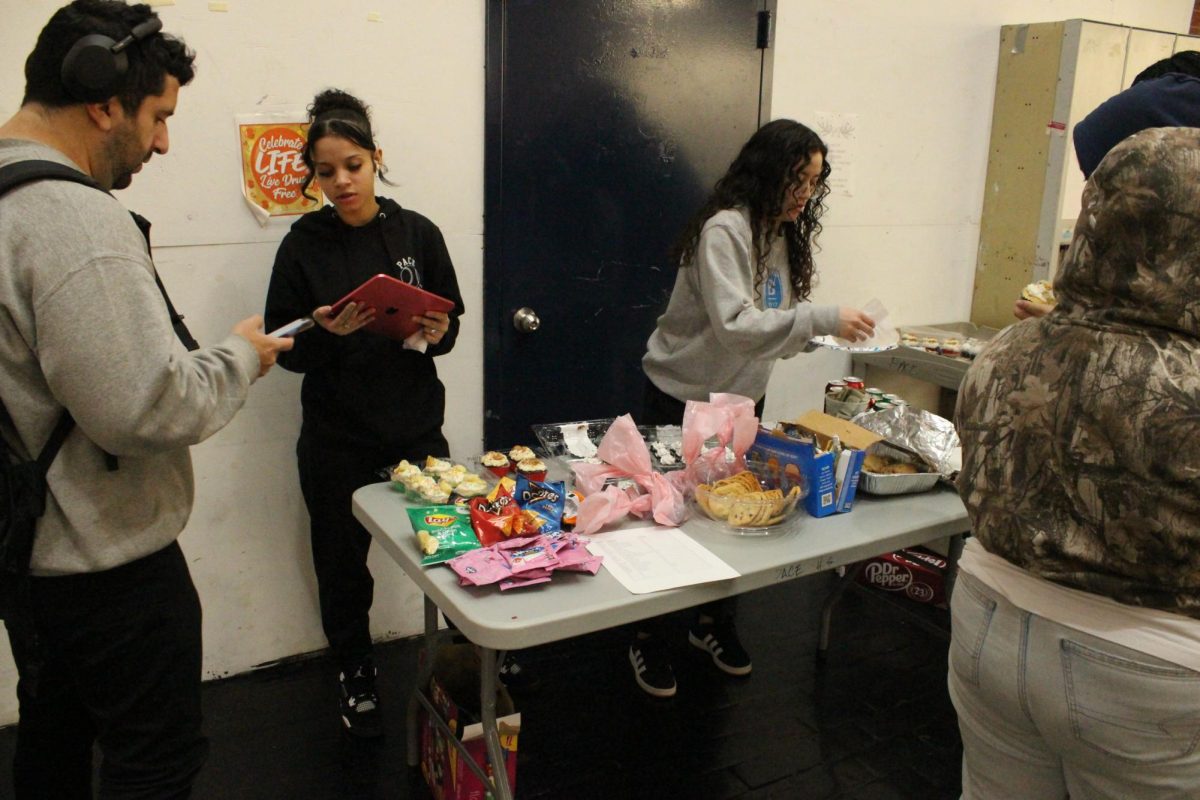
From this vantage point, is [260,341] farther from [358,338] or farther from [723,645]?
[723,645]

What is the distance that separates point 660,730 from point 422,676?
27.0 inches

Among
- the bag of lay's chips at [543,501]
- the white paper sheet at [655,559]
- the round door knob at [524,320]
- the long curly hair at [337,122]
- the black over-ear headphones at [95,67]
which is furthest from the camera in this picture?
the round door knob at [524,320]

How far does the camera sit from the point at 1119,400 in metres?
1.05

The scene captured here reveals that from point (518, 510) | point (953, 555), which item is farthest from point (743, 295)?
point (953, 555)

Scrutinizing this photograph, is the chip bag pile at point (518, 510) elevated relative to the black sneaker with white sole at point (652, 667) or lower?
elevated

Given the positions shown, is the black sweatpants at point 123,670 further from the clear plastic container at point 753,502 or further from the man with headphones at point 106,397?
the clear plastic container at point 753,502

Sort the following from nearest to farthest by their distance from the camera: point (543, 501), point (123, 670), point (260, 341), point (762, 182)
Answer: point (123, 670) < point (260, 341) < point (543, 501) < point (762, 182)

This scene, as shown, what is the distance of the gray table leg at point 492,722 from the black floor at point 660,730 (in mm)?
497

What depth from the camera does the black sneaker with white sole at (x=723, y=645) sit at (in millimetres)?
2537

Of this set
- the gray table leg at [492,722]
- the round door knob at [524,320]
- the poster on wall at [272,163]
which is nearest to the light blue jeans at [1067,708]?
the gray table leg at [492,722]

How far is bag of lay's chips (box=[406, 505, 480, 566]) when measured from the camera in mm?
1514

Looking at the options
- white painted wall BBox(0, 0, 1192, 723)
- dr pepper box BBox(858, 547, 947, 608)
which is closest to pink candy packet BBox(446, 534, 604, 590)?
white painted wall BBox(0, 0, 1192, 723)

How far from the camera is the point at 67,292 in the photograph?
43.0 inches

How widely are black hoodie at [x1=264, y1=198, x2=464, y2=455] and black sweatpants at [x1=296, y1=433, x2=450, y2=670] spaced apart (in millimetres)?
35
